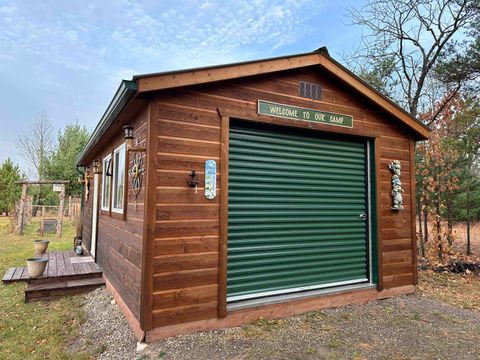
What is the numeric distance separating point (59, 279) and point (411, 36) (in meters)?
9.73

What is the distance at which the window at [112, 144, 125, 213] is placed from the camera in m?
4.36

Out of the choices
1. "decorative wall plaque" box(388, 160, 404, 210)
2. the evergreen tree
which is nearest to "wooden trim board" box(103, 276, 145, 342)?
"decorative wall plaque" box(388, 160, 404, 210)

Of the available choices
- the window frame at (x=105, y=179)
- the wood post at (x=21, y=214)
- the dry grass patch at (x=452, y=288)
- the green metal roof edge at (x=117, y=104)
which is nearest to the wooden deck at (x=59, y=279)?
the window frame at (x=105, y=179)

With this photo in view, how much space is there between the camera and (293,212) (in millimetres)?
3965

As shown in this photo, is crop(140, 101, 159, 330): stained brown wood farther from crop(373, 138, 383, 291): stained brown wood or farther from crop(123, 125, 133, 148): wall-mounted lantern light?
crop(373, 138, 383, 291): stained brown wood

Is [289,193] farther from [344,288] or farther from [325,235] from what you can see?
[344,288]

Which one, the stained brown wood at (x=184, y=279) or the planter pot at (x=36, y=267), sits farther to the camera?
the planter pot at (x=36, y=267)

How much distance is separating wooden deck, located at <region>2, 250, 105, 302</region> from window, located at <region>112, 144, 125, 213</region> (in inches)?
51.7

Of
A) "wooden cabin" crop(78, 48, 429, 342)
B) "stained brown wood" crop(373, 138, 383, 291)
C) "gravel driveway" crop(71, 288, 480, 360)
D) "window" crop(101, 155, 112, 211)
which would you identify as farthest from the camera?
"window" crop(101, 155, 112, 211)

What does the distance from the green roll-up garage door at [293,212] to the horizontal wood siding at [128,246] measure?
0.98 metres

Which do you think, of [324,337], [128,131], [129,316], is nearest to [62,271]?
[129,316]

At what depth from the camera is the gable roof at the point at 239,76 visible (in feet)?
9.71

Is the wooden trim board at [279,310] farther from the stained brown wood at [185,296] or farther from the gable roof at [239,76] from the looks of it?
the gable roof at [239,76]

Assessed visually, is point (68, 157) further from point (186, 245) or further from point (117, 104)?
point (186, 245)
